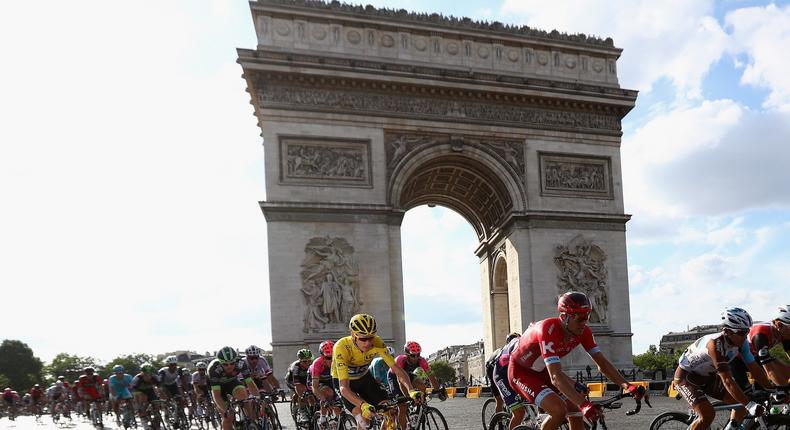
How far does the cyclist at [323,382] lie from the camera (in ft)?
30.9

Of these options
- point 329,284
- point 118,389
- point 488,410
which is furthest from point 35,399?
point 488,410

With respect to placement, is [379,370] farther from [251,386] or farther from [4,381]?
[4,381]

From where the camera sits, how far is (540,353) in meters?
6.40

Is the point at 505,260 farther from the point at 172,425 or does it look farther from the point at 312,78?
the point at 172,425

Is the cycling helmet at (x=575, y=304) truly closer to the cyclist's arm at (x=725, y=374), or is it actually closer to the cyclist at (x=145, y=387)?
the cyclist's arm at (x=725, y=374)

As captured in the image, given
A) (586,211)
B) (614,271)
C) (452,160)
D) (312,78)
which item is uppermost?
(312,78)

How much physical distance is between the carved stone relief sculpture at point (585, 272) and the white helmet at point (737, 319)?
23454 mm

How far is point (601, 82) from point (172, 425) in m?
23.6

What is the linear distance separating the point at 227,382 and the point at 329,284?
16.5 metres

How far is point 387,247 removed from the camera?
2809cm

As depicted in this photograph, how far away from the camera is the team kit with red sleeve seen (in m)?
5.96

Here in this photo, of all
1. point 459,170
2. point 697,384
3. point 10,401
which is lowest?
point 10,401

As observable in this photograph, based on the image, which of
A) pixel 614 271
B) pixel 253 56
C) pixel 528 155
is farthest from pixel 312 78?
pixel 614 271

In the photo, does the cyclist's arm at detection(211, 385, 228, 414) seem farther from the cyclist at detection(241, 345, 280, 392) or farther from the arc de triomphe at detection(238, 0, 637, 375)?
the arc de triomphe at detection(238, 0, 637, 375)
